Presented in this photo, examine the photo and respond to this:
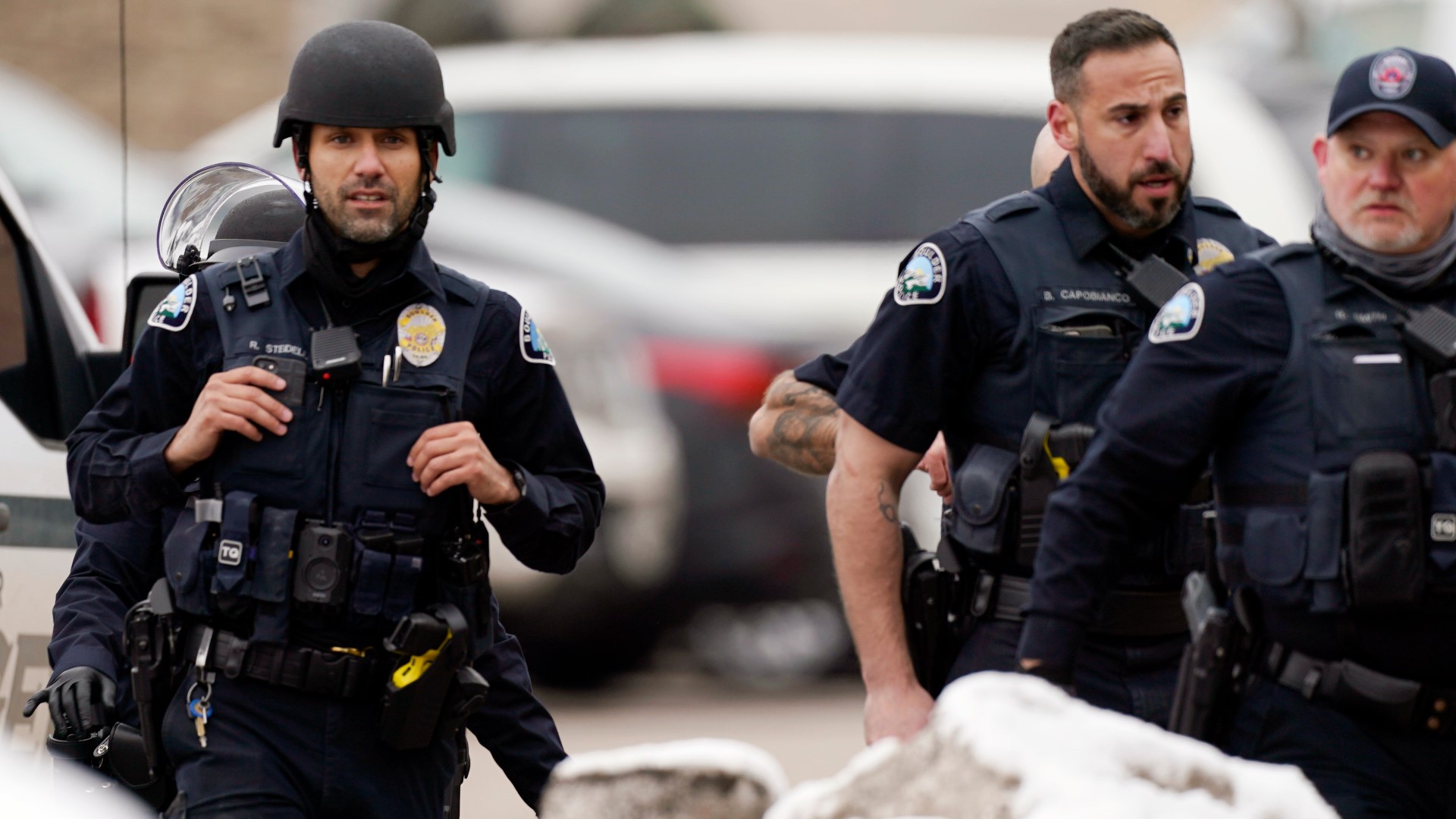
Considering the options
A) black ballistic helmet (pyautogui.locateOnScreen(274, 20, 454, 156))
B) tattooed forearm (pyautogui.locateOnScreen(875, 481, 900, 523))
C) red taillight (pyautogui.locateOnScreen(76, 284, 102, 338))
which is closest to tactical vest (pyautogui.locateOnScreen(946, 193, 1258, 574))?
tattooed forearm (pyautogui.locateOnScreen(875, 481, 900, 523))

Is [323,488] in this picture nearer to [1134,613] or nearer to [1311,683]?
[1134,613]

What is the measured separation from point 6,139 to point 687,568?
14.1 feet

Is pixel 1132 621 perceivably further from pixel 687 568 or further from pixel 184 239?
pixel 687 568

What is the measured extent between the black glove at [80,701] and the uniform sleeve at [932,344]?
55.5 inches

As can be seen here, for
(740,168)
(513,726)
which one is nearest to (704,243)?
(740,168)

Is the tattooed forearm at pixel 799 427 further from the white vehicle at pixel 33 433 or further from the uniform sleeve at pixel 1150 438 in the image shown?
the white vehicle at pixel 33 433

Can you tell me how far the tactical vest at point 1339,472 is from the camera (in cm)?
366

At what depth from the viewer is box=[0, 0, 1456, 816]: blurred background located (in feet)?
30.3

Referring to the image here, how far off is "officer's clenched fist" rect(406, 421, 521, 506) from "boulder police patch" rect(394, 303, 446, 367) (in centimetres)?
13

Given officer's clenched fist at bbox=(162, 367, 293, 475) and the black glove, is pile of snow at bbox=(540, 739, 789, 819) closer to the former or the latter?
officer's clenched fist at bbox=(162, 367, 293, 475)

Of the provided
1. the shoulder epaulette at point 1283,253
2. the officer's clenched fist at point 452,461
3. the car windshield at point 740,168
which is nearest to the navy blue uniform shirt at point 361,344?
the officer's clenched fist at point 452,461

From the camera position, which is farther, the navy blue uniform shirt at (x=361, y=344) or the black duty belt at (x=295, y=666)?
the navy blue uniform shirt at (x=361, y=344)

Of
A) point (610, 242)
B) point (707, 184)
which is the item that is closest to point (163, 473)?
point (610, 242)

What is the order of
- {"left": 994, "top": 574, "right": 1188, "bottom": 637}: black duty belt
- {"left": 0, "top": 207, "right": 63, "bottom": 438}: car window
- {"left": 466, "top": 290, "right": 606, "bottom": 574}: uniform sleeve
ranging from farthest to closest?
{"left": 0, "top": 207, "right": 63, "bottom": 438}: car window < {"left": 466, "top": 290, "right": 606, "bottom": 574}: uniform sleeve < {"left": 994, "top": 574, "right": 1188, "bottom": 637}: black duty belt
